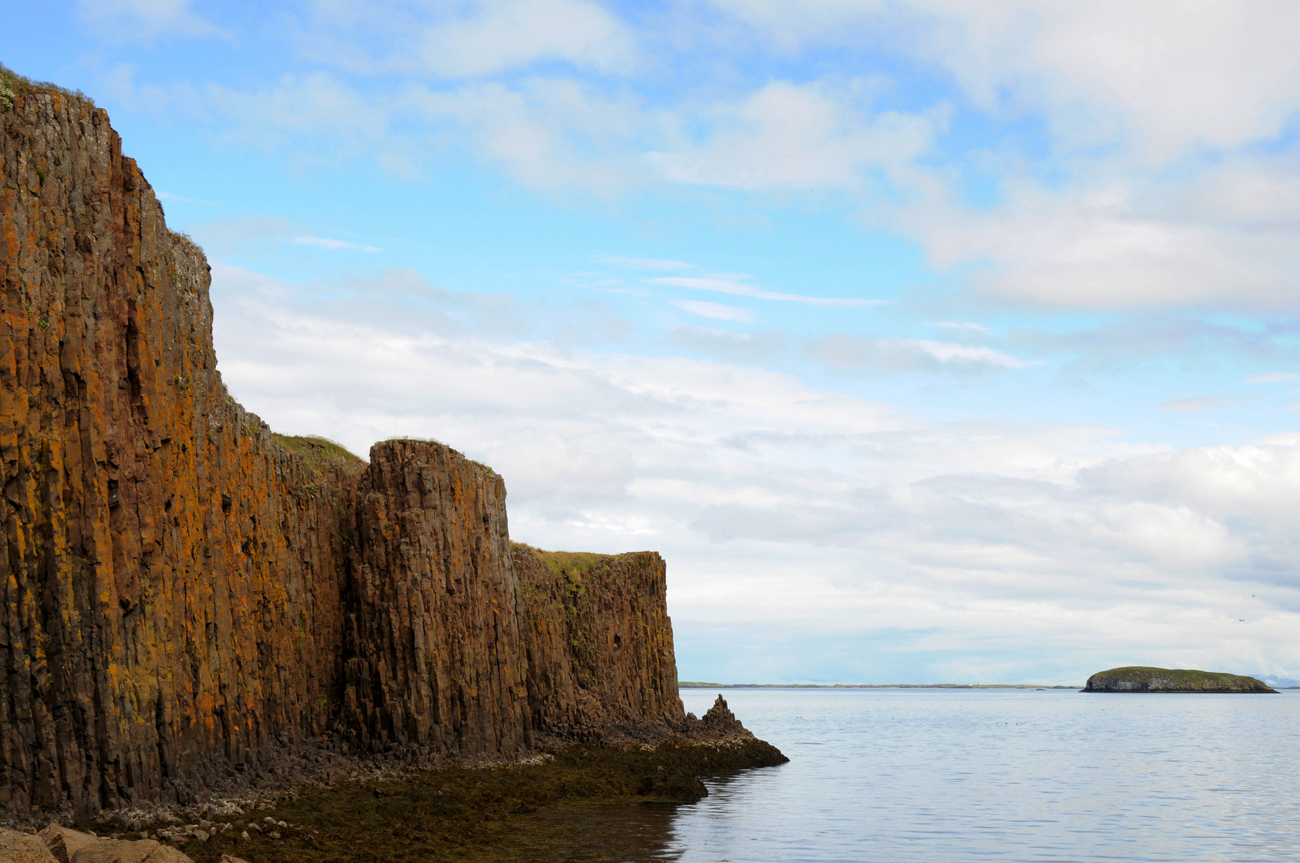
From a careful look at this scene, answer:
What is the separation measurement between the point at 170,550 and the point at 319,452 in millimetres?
15372

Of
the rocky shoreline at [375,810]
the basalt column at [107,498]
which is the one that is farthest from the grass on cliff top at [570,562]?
the basalt column at [107,498]

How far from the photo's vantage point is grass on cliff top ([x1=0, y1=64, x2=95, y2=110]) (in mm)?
25656

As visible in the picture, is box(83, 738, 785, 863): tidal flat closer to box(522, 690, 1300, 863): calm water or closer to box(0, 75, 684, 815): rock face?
box(522, 690, 1300, 863): calm water

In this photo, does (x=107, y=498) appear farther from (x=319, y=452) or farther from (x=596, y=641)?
(x=596, y=641)

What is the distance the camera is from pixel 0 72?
26.1 metres

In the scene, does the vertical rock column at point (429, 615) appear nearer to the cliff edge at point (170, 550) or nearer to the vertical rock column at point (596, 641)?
the cliff edge at point (170, 550)

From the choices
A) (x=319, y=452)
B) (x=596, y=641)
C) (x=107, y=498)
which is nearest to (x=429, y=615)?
(x=319, y=452)

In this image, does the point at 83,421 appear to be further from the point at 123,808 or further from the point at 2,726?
the point at 123,808

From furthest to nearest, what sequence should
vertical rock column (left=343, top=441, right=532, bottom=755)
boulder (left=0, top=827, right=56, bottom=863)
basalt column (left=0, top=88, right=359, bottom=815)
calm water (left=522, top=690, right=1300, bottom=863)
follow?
vertical rock column (left=343, top=441, right=532, bottom=755) < calm water (left=522, top=690, right=1300, bottom=863) < basalt column (left=0, top=88, right=359, bottom=815) < boulder (left=0, top=827, right=56, bottom=863)

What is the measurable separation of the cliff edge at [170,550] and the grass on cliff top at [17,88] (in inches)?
2.9

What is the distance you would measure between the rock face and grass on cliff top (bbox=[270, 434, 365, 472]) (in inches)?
8.3

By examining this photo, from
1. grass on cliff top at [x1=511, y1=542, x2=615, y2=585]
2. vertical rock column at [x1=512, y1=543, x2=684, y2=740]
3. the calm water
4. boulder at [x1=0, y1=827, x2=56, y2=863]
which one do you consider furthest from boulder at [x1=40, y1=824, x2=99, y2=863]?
grass on cliff top at [x1=511, y1=542, x2=615, y2=585]

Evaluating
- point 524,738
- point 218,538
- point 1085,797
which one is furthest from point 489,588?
point 1085,797

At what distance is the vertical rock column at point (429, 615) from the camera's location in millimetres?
40062
